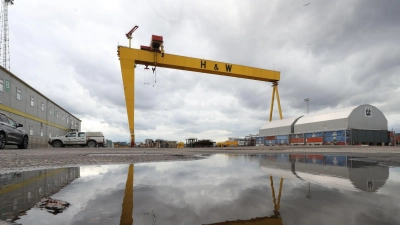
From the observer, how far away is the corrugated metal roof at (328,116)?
28.2 metres

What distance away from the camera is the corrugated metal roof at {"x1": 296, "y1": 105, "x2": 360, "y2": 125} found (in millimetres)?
28198

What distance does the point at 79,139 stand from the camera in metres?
24.2

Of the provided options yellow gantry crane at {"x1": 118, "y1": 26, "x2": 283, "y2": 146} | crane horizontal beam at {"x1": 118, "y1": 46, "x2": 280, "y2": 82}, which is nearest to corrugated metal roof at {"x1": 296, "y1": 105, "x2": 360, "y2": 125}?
crane horizontal beam at {"x1": 118, "y1": 46, "x2": 280, "y2": 82}

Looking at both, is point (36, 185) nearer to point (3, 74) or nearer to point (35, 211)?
point (35, 211)

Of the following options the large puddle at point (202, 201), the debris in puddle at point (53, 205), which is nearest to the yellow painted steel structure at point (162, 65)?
the large puddle at point (202, 201)

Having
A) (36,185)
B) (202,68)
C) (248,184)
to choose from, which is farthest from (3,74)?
(248,184)

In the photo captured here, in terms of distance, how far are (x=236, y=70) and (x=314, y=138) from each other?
13403mm

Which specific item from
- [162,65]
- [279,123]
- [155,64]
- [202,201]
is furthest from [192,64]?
[202,201]

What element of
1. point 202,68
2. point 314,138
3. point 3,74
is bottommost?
point 314,138

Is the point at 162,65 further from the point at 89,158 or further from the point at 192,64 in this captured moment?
the point at 89,158

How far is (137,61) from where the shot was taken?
91.4 ft

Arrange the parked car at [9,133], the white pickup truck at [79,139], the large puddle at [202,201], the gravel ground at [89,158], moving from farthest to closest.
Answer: the white pickup truck at [79,139], the parked car at [9,133], the gravel ground at [89,158], the large puddle at [202,201]

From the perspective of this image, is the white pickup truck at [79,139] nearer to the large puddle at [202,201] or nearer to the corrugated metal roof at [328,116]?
the large puddle at [202,201]

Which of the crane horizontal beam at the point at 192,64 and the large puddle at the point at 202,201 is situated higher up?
the crane horizontal beam at the point at 192,64
